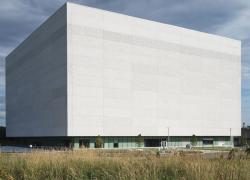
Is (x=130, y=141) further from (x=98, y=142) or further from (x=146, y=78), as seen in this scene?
(x=146, y=78)

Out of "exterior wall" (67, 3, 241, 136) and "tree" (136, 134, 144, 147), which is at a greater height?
"exterior wall" (67, 3, 241, 136)

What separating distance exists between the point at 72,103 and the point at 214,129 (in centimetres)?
3056

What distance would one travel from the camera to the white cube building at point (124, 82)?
182ft

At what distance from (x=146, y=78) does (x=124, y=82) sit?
463 centimetres

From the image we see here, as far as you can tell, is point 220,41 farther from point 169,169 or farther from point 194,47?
point 169,169

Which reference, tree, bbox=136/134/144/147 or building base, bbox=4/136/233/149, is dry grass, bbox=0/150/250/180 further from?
tree, bbox=136/134/144/147

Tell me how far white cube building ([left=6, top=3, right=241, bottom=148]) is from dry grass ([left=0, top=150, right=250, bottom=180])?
133ft

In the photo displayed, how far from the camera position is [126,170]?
10367 millimetres

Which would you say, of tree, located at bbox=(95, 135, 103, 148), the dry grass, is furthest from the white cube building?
the dry grass

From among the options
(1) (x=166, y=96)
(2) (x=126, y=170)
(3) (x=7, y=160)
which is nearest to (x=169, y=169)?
(2) (x=126, y=170)

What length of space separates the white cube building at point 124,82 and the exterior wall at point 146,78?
15 cm

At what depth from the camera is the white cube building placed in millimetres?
55531

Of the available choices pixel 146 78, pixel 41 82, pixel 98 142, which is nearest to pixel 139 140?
pixel 98 142

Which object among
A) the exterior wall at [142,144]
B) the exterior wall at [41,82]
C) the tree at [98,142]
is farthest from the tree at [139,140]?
the exterior wall at [41,82]
